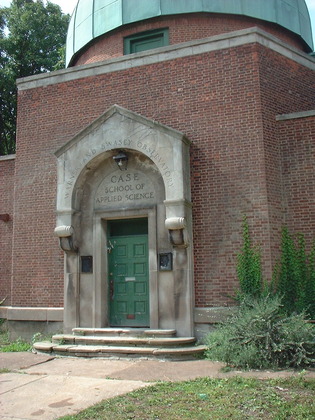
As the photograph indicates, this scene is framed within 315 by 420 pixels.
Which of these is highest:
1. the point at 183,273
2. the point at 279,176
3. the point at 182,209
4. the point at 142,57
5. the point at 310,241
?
the point at 142,57

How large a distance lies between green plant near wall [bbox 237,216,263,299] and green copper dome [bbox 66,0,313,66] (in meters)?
7.19

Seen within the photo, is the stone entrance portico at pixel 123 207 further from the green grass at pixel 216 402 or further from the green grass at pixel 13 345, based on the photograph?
the green grass at pixel 216 402

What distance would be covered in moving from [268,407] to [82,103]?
8.42m

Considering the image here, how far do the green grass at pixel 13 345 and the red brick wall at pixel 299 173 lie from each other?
20.8 ft

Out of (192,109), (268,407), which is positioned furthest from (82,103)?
(268,407)

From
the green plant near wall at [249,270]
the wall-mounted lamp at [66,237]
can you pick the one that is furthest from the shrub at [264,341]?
the wall-mounted lamp at [66,237]

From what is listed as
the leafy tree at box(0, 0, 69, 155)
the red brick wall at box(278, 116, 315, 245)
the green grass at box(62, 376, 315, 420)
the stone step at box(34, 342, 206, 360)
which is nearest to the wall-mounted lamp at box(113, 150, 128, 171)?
the red brick wall at box(278, 116, 315, 245)

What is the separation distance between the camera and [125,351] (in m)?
9.02

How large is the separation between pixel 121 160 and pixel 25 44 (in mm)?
16058

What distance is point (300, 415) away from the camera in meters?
5.14

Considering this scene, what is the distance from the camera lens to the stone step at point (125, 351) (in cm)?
876

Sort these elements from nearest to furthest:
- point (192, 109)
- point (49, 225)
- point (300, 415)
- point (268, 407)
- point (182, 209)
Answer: point (300, 415) → point (268, 407) → point (182, 209) → point (192, 109) → point (49, 225)

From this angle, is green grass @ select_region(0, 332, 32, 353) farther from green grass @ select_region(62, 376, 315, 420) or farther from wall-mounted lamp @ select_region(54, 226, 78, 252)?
green grass @ select_region(62, 376, 315, 420)

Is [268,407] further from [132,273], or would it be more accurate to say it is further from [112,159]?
[112,159]
